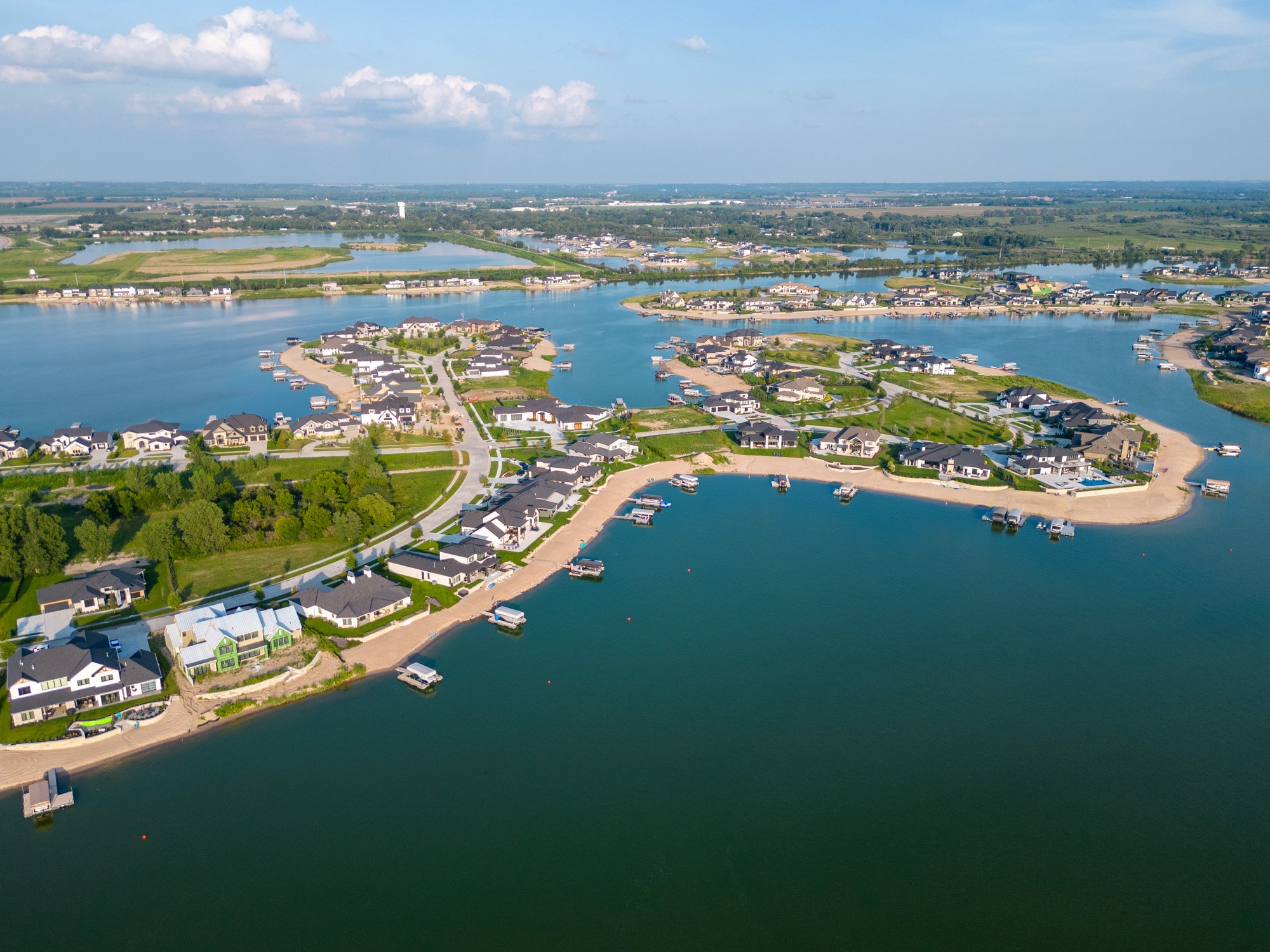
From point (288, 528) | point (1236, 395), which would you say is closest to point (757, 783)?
point (288, 528)

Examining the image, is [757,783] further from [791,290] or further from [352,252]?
[352,252]

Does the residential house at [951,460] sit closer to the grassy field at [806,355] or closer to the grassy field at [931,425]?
the grassy field at [931,425]

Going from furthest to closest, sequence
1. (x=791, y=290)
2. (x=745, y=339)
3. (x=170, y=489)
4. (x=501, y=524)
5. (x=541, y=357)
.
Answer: (x=791, y=290) → (x=745, y=339) → (x=541, y=357) → (x=170, y=489) → (x=501, y=524)

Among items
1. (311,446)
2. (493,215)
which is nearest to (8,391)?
(311,446)

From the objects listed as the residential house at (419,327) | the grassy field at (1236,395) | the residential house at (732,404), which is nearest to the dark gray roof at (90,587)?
the residential house at (732,404)

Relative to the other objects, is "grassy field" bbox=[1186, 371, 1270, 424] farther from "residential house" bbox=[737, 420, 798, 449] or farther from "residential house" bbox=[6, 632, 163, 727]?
"residential house" bbox=[6, 632, 163, 727]

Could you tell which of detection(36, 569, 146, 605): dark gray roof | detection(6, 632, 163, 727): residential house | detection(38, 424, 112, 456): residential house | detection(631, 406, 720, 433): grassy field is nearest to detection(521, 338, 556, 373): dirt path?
detection(631, 406, 720, 433): grassy field
